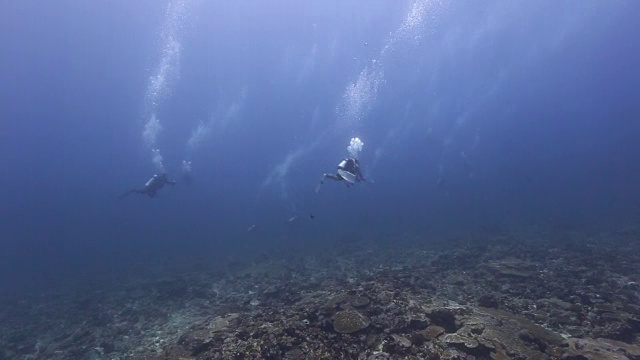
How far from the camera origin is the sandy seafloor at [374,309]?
844cm

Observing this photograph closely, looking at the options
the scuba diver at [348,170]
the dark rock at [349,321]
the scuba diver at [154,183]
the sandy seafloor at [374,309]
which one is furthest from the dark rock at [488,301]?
the scuba diver at [154,183]

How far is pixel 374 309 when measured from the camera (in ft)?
32.9

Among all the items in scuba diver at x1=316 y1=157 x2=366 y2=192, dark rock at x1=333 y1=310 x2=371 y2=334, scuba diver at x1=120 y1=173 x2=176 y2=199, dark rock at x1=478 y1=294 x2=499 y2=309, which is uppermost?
scuba diver at x1=120 y1=173 x2=176 y2=199

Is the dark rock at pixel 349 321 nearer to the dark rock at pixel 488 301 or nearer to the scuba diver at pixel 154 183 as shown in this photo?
the dark rock at pixel 488 301

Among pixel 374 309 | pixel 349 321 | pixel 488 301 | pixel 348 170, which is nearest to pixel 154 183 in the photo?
pixel 348 170

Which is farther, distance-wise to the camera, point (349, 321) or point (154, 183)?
point (154, 183)

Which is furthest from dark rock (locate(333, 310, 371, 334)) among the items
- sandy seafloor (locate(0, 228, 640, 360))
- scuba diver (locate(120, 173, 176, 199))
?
scuba diver (locate(120, 173, 176, 199))

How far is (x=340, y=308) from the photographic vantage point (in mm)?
10062

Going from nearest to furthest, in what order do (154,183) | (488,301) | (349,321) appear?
(349,321) → (488,301) → (154,183)

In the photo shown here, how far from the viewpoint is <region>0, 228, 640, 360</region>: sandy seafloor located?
8438 millimetres

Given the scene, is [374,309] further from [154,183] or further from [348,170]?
[154,183]

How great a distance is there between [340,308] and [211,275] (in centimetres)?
1380

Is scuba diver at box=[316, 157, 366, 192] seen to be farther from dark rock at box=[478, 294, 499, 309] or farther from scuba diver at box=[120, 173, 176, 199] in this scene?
scuba diver at box=[120, 173, 176, 199]

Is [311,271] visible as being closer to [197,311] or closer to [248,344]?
[197,311]
